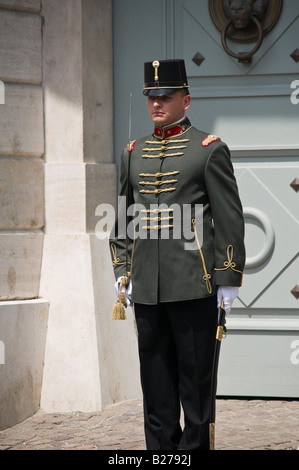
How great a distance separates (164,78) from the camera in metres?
3.79

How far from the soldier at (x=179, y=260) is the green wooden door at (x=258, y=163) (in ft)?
5.30

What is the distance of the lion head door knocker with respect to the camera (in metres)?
5.27

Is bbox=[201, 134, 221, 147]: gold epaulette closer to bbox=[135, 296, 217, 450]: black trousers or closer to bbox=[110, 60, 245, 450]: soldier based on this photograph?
bbox=[110, 60, 245, 450]: soldier

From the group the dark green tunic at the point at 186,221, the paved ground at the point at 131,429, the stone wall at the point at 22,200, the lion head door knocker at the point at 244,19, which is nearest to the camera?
the dark green tunic at the point at 186,221

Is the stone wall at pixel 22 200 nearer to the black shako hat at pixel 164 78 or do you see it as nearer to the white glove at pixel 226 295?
the black shako hat at pixel 164 78

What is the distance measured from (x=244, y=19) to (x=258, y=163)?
88cm

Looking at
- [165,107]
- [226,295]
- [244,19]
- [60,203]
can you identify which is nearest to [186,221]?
[226,295]

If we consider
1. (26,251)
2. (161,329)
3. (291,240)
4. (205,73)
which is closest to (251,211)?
(291,240)

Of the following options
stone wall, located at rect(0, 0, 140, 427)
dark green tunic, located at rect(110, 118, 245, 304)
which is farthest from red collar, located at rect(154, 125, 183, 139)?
stone wall, located at rect(0, 0, 140, 427)

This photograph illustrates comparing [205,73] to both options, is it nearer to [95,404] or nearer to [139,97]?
[139,97]

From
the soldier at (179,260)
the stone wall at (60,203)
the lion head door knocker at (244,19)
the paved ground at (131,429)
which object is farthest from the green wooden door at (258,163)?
the soldier at (179,260)

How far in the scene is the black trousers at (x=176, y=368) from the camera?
3736 millimetres

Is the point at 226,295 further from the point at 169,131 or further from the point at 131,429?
the point at 131,429

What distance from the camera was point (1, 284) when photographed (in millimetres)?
5176
